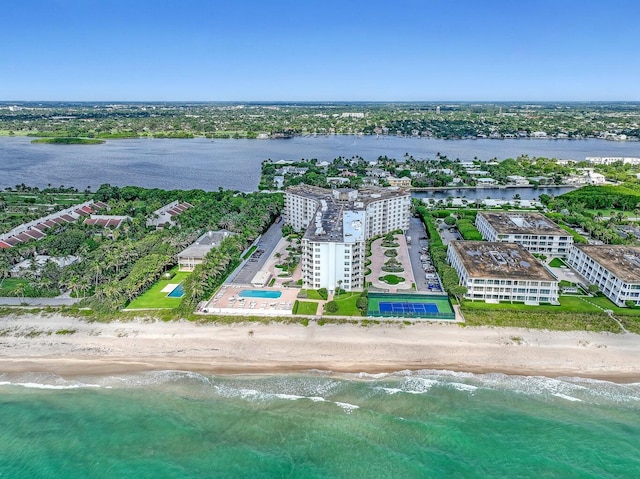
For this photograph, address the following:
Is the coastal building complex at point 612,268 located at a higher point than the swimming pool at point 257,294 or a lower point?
higher

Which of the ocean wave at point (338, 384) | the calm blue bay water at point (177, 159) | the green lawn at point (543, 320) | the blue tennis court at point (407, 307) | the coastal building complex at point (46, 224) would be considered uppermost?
the calm blue bay water at point (177, 159)

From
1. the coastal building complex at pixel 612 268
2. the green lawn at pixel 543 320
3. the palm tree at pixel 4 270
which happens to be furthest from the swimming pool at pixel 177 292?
the coastal building complex at pixel 612 268

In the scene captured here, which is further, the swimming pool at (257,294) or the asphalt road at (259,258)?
the asphalt road at (259,258)

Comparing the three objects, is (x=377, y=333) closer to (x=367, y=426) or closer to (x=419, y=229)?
(x=367, y=426)

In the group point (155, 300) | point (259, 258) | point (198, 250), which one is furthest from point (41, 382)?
point (259, 258)

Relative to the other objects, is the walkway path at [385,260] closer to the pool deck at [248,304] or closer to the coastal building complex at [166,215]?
the pool deck at [248,304]

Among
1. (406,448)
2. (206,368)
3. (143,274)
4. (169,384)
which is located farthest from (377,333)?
(143,274)

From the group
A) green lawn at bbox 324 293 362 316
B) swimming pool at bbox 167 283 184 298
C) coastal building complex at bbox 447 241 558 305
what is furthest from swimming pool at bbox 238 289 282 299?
coastal building complex at bbox 447 241 558 305
